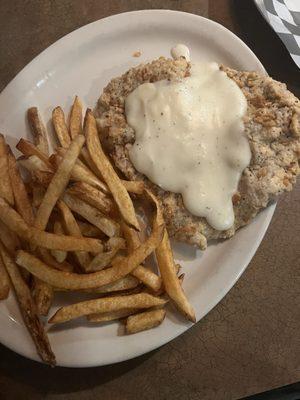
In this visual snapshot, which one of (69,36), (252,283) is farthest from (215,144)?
(69,36)

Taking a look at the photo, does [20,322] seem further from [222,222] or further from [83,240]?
[222,222]

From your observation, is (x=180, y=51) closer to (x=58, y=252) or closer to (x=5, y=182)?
(x=5, y=182)

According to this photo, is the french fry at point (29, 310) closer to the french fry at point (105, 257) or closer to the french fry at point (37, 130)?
the french fry at point (105, 257)

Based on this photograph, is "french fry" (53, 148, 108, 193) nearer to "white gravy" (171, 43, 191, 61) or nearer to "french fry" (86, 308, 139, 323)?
"french fry" (86, 308, 139, 323)

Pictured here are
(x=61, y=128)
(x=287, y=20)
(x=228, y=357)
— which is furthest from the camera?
(x=287, y=20)

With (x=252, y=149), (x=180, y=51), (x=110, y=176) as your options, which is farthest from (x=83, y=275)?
(x=180, y=51)

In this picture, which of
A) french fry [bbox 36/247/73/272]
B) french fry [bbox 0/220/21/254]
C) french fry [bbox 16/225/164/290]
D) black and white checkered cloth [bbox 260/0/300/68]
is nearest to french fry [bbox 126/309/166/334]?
french fry [bbox 16/225/164/290]
